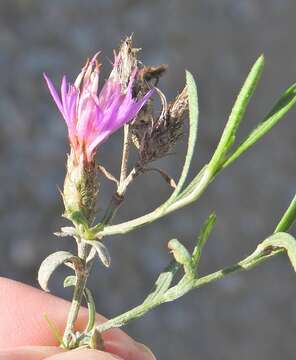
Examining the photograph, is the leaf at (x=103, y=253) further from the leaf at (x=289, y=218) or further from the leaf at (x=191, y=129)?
the leaf at (x=289, y=218)

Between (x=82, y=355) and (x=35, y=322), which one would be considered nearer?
(x=82, y=355)

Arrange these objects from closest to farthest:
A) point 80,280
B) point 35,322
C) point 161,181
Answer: point 80,280
point 35,322
point 161,181

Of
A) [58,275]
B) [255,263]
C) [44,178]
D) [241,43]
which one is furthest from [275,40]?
[255,263]

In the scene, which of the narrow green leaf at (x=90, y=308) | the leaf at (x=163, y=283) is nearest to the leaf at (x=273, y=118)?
the leaf at (x=163, y=283)

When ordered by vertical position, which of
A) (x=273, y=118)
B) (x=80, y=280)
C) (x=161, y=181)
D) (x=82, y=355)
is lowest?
(x=82, y=355)

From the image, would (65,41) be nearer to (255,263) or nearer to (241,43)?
(241,43)

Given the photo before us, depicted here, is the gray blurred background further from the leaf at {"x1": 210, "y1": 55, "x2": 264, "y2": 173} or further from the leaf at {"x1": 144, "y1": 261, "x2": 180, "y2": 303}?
the leaf at {"x1": 210, "y1": 55, "x2": 264, "y2": 173}

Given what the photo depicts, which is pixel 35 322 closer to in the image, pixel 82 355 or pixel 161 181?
pixel 82 355

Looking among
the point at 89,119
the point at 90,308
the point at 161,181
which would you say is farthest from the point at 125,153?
the point at 161,181
